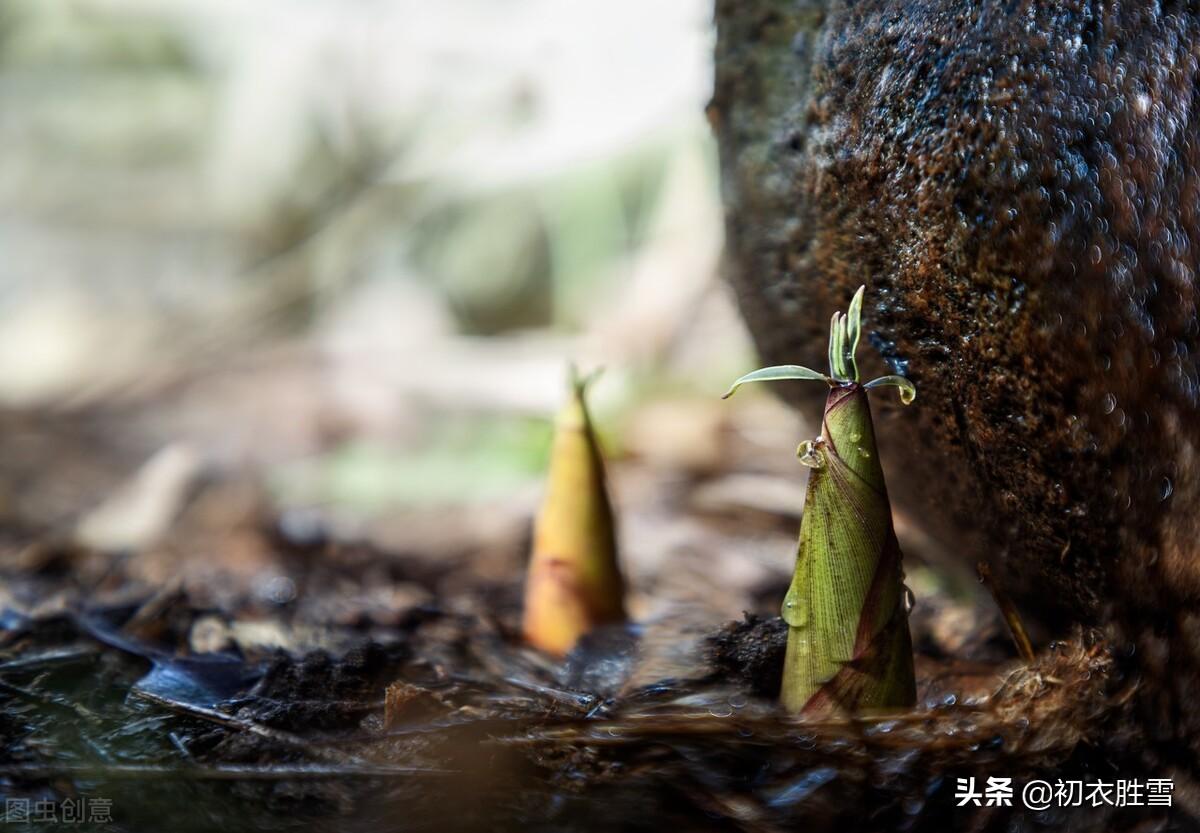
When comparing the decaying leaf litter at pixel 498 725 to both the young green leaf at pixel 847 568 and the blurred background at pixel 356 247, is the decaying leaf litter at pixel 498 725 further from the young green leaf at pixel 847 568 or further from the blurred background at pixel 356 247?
the blurred background at pixel 356 247

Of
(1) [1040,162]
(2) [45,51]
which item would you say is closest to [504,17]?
(2) [45,51]

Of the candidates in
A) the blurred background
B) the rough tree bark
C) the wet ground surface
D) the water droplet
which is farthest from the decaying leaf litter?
the blurred background

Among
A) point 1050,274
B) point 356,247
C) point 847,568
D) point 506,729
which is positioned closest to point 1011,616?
point 847,568

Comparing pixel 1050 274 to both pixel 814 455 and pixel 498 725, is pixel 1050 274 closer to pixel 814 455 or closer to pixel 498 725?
pixel 814 455

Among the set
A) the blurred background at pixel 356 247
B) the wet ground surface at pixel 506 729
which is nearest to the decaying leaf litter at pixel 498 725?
the wet ground surface at pixel 506 729

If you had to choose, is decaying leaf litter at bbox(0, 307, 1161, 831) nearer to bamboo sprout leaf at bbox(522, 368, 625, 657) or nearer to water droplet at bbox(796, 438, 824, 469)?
bamboo sprout leaf at bbox(522, 368, 625, 657)

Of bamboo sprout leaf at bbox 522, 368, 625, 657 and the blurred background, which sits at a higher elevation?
the blurred background
